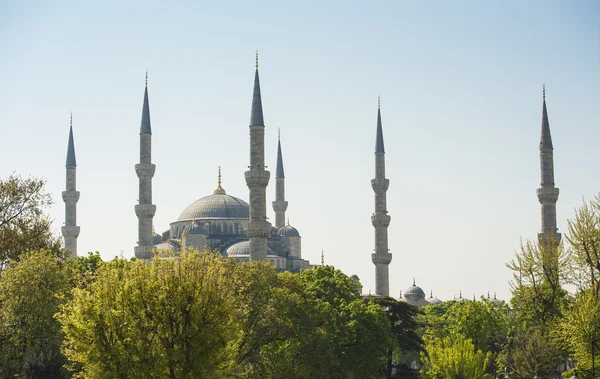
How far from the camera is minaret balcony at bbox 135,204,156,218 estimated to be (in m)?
84.6

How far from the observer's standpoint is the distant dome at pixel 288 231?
103m

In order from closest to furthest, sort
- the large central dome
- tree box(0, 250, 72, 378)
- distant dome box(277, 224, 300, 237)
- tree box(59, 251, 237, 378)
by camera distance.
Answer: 1. tree box(59, 251, 237, 378)
2. tree box(0, 250, 72, 378)
3. distant dome box(277, 224, 300, 237)
4. the large central dome

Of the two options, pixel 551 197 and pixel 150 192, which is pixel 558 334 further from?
pixel 150 192

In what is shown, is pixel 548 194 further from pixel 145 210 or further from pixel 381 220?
pixel 145 210

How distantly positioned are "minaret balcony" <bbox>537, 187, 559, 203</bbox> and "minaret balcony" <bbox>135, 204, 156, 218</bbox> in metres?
34.0

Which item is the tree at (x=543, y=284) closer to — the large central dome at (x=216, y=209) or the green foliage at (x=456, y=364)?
the green foliage at (x=456, y=364)

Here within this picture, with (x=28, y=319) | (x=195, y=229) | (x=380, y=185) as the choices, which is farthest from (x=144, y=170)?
(x=28, y=319)

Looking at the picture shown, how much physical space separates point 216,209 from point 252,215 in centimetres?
3461

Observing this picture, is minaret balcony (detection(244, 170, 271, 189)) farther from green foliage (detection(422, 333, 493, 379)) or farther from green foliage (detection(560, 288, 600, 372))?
green foliage (detection(560, 288, 600, 372))

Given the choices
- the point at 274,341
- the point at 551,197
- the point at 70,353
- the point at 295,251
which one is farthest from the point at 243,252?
the point at 70,353

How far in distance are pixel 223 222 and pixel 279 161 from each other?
9.46 m

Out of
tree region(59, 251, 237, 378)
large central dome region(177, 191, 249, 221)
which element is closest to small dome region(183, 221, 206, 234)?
large central dome region(177, 191, 249, 221)

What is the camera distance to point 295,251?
102438mm

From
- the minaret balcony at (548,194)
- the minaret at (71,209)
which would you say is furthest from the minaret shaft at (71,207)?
the minaret balcony at (548,194)
